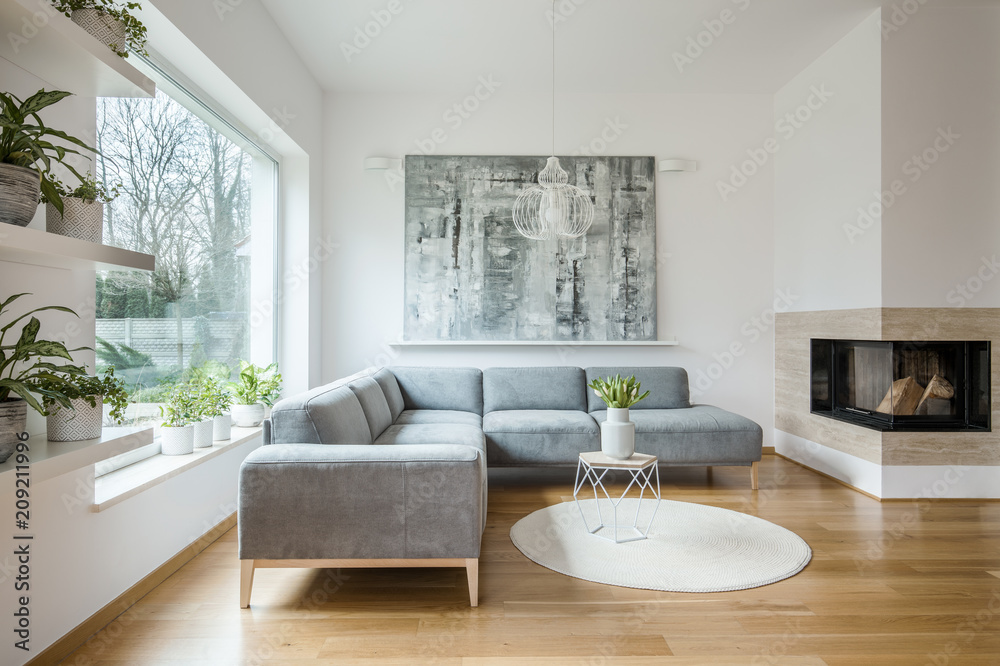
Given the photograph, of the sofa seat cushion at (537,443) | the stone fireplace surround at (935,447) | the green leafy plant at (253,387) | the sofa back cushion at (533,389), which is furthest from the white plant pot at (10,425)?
the stone fireplace surround at (935,447)

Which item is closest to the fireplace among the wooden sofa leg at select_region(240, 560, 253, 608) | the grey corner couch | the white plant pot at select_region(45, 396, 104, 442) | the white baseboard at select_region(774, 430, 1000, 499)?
the white baseboard at select_region(774, 430, 1000, 499)

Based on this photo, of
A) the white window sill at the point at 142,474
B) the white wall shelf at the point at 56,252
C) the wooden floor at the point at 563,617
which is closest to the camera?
the white wall shelf at the point at 56,252

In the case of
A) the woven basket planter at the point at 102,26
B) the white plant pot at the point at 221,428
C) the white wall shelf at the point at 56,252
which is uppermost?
the woven basket planter at the point at 102,26

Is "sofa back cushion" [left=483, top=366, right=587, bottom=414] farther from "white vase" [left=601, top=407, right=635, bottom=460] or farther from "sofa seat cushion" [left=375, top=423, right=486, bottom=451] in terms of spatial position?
"white vase" [left=601, top=407, right=635, bottom=460]

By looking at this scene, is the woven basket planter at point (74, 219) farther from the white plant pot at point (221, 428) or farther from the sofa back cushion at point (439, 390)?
the sofa back cushion at point (439, 390)

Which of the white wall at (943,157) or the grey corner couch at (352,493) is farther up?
the white wall at (943,157)

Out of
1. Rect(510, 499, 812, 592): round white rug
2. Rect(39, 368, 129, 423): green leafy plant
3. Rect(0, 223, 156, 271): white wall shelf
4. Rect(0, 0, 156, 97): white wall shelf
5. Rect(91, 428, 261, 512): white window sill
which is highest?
Rect(0, 0, 156, 97): white wall shelf

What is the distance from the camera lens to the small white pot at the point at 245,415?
145 inches

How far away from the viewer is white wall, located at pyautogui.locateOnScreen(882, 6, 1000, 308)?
363 centimetres

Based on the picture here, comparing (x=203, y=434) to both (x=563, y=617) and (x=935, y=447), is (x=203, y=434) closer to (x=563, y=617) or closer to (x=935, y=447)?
(x=563, y=617)

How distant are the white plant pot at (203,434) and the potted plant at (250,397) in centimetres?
55

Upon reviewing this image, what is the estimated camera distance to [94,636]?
2.04 m

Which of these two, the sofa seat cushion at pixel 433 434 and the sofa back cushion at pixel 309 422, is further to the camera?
the sofa seat cushion at pixel 433 434

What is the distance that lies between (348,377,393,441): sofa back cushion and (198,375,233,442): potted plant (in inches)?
27.2
